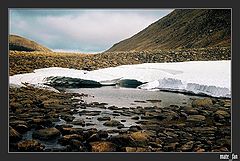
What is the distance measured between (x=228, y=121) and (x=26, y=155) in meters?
2.93

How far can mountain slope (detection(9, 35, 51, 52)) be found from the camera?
249 inches

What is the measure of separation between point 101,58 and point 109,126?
3.59 feet

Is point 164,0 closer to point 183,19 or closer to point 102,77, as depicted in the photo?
point 183,19

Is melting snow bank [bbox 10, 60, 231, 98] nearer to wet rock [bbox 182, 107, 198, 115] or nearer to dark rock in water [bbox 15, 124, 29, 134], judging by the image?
wet rock [bbox 182, 107, 198, 115]

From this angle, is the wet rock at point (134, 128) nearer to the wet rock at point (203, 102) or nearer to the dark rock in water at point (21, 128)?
the wet rock at point (203, 102)

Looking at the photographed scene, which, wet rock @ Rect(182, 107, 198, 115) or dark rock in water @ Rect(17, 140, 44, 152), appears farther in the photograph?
wet rock @ Rect(182, 107, 198, 115)

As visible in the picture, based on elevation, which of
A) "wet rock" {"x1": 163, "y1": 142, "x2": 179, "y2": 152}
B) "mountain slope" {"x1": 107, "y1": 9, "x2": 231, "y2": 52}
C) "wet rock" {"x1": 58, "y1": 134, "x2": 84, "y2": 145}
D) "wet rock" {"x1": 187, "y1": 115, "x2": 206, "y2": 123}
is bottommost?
"wet rock" {"x1": 163, "y1": 142, "x2": 179, "y2": 152}

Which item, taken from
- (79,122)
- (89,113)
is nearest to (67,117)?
(79,122)

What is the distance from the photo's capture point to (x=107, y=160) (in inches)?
240

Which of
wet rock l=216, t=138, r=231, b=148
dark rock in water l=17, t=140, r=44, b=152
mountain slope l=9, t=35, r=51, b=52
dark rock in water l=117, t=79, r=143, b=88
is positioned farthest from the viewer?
dark rock in water l=117, t=79, r=143, b=88

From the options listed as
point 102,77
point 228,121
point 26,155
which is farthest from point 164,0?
point 26,155

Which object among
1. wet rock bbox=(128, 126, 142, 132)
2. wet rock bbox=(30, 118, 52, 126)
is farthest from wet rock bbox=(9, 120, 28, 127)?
wet rock bbox=(128, 126, 142, 132)

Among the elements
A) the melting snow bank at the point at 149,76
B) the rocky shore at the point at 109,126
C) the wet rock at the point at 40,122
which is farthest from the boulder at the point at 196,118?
the wet rock at the point at 40,122

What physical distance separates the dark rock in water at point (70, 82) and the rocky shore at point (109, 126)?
0.14 meters
